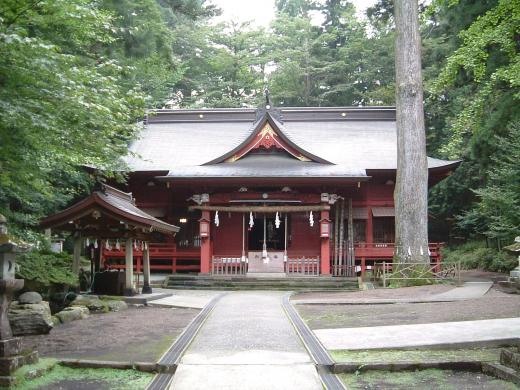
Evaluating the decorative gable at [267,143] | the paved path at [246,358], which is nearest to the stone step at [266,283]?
the decorative gable at [267,143]

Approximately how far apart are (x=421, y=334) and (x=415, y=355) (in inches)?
50.7

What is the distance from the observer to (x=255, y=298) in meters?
14.1

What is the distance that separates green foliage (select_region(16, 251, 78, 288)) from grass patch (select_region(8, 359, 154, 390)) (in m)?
5.16

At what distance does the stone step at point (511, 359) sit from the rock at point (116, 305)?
874cm

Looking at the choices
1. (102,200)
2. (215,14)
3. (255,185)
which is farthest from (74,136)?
(215,14)

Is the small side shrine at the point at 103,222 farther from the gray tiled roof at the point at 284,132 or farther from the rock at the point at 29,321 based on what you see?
the gray tiled roof at the point at 284,132

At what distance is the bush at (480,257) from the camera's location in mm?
20523

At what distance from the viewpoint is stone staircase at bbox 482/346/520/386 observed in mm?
5062

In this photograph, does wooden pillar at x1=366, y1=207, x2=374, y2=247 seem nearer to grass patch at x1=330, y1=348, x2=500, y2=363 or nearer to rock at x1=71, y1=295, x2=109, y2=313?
rock at x1=71, y1=295, x2=109, y2=313

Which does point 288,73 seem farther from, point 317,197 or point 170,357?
point 170,357

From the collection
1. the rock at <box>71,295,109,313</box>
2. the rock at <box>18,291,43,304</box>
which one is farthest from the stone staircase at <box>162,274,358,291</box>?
the rock at <box>18,291,43,304</box>

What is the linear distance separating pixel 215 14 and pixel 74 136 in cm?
1914

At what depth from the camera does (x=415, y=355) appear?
6.31 metres

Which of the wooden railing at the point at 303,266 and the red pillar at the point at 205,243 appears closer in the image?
the wooden railing at the point at 303,266
